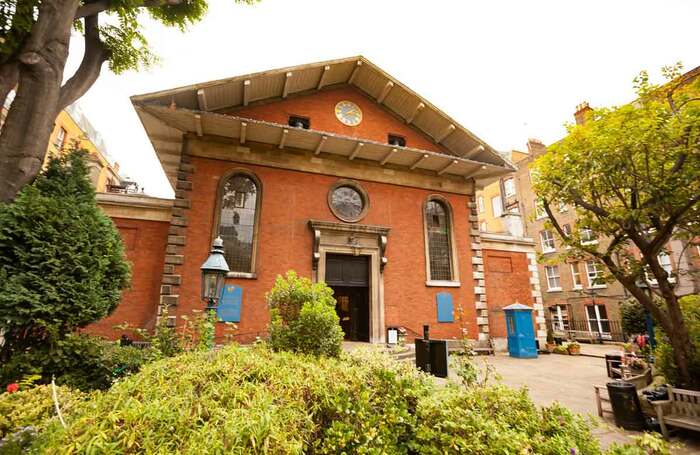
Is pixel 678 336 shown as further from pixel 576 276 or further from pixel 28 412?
pixel 576 276

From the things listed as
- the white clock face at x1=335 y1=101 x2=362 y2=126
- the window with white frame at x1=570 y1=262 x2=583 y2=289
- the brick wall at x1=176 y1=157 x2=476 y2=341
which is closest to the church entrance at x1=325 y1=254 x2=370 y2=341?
the brick wall at x1=176 y1=157 x2=476 y2=341

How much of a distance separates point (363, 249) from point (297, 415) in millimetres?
9859

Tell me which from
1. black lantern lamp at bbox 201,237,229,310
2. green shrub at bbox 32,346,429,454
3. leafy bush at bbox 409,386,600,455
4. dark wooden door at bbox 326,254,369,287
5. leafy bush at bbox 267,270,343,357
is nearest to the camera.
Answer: green shrub at bbox 32,346,429,454

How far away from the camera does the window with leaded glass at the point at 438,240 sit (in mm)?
13656

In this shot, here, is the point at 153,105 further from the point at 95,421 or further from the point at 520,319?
the point at 520,319

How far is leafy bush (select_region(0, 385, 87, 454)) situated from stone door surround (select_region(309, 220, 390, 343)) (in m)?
8.01

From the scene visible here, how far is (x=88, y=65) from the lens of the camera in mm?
8508

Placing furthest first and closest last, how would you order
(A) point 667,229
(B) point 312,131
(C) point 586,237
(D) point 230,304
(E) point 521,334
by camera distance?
(E) point 521,334, (B) point 312,131, (D) point 230,304, (C) point 586,237, (A) point 667,229

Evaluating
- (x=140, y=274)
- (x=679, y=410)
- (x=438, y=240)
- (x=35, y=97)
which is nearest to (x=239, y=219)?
(x=140, y=274)

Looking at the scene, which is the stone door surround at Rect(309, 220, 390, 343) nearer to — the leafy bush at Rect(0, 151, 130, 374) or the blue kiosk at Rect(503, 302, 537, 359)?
the blue kiosk at Rect(503, 302, 537, 359)

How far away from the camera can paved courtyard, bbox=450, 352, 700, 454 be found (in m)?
5.06

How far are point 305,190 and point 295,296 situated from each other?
24.4 feet

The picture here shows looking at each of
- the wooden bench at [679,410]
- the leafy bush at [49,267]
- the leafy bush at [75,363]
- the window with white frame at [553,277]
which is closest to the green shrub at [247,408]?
the leafy bush at [75,363]

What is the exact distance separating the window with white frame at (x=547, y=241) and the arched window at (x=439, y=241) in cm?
1536
